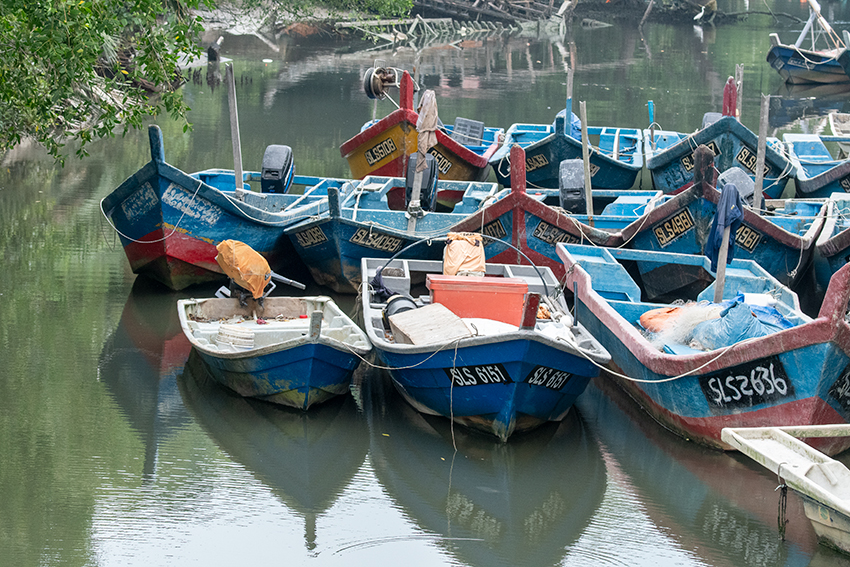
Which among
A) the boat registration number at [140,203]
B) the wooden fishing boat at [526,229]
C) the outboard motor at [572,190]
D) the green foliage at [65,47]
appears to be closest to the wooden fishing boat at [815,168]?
the outboard motor at [572,190]

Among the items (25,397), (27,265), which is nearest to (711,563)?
(25,397)

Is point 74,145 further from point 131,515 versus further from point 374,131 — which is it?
point 131,515

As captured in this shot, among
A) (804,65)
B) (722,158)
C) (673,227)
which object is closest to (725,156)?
(722,158)

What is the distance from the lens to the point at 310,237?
11.5m

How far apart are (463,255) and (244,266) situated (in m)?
2.24

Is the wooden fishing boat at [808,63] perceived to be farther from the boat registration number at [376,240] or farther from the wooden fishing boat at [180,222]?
the wooden fishing boat at [180,222]

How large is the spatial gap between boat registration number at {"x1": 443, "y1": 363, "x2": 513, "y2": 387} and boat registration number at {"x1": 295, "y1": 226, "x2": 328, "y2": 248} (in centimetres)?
406

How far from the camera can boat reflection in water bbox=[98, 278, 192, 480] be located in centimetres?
848

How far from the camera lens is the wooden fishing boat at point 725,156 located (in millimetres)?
14062

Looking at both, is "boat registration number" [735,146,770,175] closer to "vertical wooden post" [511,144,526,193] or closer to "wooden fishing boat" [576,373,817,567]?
"vertical wooden post" [511,144,526,193]

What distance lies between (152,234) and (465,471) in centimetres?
540

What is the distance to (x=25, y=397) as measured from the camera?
8.73m

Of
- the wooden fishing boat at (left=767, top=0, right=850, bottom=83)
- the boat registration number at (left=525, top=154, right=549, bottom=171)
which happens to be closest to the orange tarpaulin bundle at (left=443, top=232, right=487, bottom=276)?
the boat registration number at (left=525, top=154, right=549, bottom=171)

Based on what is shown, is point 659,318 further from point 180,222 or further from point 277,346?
point 180,222
